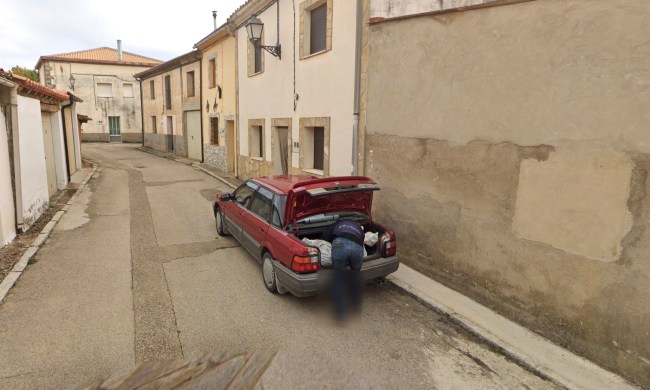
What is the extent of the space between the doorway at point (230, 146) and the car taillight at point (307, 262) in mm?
12398

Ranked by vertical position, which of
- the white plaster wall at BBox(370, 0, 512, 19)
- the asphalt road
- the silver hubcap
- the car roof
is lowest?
the asphalt road

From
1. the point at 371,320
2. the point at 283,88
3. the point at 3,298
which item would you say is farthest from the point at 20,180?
the point at 371,320

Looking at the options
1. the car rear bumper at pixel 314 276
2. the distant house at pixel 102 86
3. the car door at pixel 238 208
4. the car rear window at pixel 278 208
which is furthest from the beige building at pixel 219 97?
the distant house at pixel 102 86

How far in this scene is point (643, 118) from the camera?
11.5ft

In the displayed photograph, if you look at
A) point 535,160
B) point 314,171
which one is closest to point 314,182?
point 535,160

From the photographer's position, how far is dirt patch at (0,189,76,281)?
6.12 metres

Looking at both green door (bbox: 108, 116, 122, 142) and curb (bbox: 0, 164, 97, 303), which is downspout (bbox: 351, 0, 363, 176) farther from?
green door (bbox: 108, 116, 122, 142)

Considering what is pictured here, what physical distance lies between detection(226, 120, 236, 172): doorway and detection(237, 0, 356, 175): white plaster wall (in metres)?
2.09

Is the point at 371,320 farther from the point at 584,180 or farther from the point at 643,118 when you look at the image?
the point at 643,118

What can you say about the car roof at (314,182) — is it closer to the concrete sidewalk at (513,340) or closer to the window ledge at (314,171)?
the concrete sidewalk at (513,340)

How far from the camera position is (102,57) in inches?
1372

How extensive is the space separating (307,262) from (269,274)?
0.98 meters

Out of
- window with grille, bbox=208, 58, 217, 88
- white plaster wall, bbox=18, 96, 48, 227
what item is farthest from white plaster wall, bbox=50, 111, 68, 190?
window with grille, bbox=208, 58, 217, 88

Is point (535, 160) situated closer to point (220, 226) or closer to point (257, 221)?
point (257, 221)
